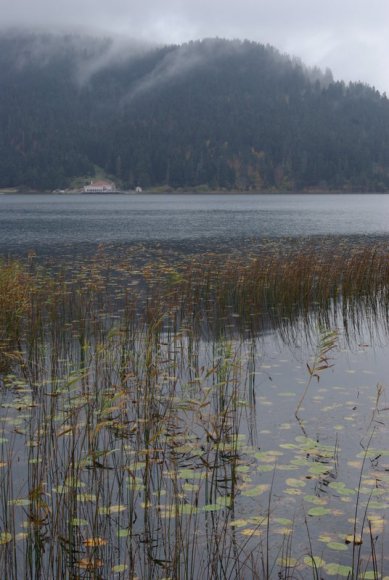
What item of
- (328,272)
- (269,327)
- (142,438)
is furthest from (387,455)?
(328,272)

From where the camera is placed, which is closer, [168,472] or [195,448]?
[168,472]

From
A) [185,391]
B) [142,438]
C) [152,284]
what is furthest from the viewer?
[152,284]

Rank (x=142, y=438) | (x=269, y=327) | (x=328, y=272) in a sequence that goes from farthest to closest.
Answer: (x=328, y=272) < (x=269, y=327) < (x=142, y=438)

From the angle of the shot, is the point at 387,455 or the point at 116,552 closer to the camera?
the point at 116,552

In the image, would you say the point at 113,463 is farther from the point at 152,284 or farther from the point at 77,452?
the point at 152,284

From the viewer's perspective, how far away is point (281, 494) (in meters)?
7.63

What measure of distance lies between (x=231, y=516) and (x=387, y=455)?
2.55 metres

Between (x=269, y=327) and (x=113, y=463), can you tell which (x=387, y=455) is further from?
(x=269, y=327)

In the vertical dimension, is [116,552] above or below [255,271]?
below

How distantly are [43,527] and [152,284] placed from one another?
17863mm

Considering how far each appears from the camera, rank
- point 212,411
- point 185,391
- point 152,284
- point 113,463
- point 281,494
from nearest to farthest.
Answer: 1. point 281,494
2. point 113,463
3. point 212,411
4. point 185,391
5. point 152,284

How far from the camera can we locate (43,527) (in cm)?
675

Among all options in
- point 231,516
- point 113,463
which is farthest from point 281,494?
point 113,463

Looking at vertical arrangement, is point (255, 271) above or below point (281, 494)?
above
